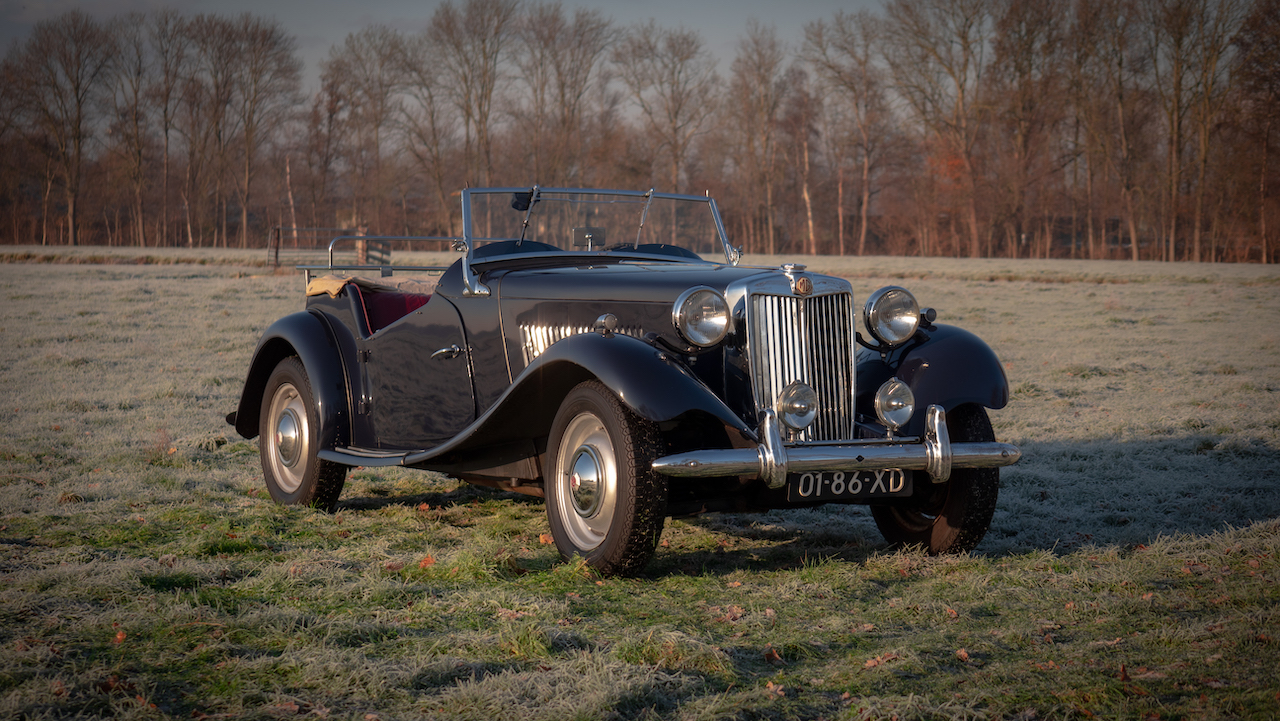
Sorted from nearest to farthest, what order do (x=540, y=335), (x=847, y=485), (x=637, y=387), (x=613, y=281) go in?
(x=637, y=387) < (x=847, y=485) < (x=613, y=281) < (x=540, y=335)

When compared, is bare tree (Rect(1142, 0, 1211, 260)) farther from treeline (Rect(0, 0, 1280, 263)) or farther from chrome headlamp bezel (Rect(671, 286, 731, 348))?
chrome headlamp bezel (Rect(671, 286, 731, 348))

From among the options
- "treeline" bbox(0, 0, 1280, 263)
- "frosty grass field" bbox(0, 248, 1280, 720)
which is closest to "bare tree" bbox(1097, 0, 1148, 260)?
"treeline" bbox(0, 0, 1280, 263)

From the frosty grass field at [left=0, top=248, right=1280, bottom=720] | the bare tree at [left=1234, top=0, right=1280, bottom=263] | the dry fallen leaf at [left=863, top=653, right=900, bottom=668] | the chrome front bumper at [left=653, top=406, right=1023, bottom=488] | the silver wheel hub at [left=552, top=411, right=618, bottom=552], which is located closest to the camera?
the frosty grass field at [left=0, top=248, right=1280, bottom=720]

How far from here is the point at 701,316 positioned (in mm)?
4156

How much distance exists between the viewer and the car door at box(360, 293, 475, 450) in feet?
17.1

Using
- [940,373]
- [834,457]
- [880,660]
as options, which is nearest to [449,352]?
[834,457]

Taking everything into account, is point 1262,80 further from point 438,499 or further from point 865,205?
point 438,499

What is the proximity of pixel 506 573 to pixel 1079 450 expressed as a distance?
5.14 meters

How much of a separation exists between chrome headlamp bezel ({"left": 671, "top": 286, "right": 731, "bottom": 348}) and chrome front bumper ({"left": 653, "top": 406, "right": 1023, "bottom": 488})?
1.50 feet

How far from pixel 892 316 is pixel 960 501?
3.10 feet

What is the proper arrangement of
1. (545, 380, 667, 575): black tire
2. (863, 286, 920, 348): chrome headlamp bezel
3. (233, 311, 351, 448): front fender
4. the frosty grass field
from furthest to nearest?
(233, 311, 351, 448): front fender < (863, 286, 920, 348): chrome headlamp bezel < (545, 380, 667, 575): black tire < the frosty grass field

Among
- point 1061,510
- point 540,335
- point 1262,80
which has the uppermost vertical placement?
point 1262,80

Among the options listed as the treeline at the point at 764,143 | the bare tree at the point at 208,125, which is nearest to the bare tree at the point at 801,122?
the treeline at the point at 764,143

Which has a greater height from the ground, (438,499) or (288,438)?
(288,438)
